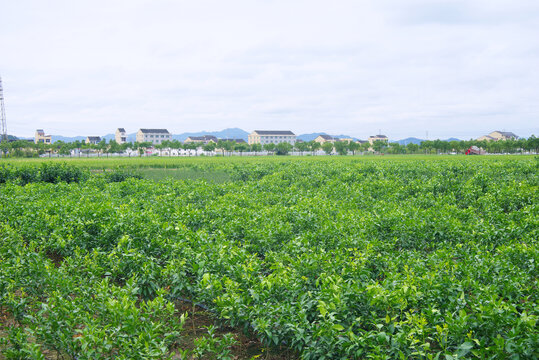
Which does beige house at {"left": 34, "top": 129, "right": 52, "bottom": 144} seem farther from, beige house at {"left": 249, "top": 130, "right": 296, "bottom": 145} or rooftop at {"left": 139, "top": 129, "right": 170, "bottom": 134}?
beige house at {"left": 249, "top": 130, "right": 296, "bottom": 145}

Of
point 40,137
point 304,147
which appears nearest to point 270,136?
point 304,147

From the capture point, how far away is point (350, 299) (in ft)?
16.8

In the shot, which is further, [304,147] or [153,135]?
[153,135]

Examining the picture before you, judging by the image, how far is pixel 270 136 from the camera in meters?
165

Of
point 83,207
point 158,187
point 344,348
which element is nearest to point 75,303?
point 344,348

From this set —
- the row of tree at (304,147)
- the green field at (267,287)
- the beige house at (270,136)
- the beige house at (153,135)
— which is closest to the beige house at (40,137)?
the beige house at (153,135)

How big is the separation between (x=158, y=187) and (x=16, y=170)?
13772mm

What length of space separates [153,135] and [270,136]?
166 feet

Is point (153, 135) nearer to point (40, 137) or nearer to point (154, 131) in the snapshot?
point (154, 131)

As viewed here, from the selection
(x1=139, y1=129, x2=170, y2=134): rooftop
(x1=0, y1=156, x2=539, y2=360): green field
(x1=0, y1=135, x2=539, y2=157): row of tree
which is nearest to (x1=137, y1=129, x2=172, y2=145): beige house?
(x1=139, y1=129, x2=170, y2=134): rooftop

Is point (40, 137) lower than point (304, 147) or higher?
higher

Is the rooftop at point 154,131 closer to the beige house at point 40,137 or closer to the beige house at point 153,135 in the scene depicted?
the beige house at point 153,135

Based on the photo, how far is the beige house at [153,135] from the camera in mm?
152150

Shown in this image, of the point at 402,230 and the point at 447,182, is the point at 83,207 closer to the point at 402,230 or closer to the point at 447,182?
the point at 402,230
